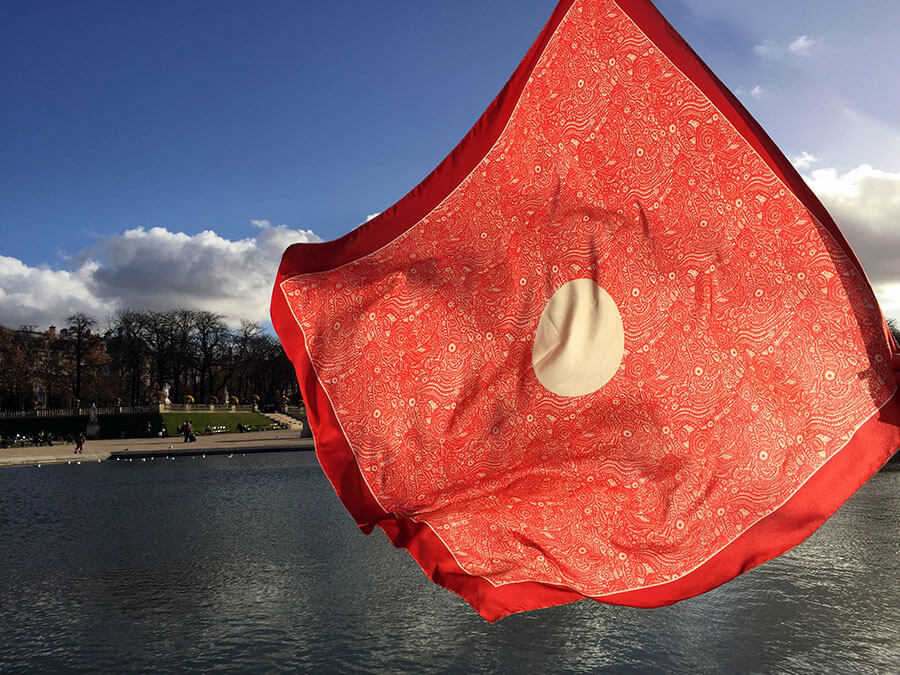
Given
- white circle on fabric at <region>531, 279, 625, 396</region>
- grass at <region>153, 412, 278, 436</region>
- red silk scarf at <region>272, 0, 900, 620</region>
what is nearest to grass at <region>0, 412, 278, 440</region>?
grass at <region>153, 412, 278, 436</region>

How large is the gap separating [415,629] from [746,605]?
341 cm

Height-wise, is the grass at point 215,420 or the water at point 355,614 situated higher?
the grass at point 215,420

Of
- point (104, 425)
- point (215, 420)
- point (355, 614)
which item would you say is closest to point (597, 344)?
point (355, 614)

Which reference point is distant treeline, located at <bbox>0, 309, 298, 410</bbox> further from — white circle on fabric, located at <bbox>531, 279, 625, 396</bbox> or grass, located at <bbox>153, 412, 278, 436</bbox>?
white circle on fabric, located at <bbox>531, 279, 625, 396</bbox>

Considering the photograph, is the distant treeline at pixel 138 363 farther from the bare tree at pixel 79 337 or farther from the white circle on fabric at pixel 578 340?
the white circle on fabric at pixel 578 340

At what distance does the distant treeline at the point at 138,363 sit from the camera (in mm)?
68062

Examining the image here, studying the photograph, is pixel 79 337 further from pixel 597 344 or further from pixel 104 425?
pixel 597 344

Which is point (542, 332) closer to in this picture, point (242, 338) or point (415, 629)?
point (415, 629)

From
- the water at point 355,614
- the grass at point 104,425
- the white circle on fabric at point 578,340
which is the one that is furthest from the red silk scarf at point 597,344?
the grass at point 104,425

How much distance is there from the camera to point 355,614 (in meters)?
7.74

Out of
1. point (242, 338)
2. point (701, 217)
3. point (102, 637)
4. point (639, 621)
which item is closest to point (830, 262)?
point (701, 217)

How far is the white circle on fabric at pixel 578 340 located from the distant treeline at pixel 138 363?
61.5m

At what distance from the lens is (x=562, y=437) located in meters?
3.64

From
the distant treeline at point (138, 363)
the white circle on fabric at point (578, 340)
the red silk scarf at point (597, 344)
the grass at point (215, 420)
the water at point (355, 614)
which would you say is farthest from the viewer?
the distant treeline at point (138, 363)
